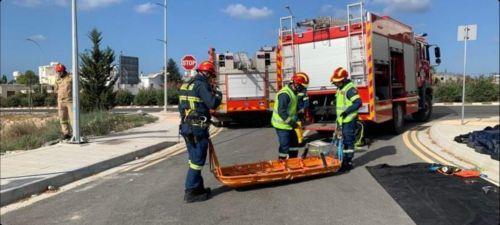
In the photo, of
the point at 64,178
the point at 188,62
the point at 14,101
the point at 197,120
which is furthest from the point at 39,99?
the point at 197,120

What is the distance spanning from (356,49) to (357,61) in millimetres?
295

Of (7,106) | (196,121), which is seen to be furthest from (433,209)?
(7,106)

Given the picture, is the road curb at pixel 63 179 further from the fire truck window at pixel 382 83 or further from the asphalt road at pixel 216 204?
the fire truck window at pixel 382 83

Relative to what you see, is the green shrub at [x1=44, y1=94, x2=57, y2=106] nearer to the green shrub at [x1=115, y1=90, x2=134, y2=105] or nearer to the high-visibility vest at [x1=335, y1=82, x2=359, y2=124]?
the green shrub at [x1=115, y1=90, x2=134, y2=105]

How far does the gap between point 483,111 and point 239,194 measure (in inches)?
495

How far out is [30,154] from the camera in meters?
11.1

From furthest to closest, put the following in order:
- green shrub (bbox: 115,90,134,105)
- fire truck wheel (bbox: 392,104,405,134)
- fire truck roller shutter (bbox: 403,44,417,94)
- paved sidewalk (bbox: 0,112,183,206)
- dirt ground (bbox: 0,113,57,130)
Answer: green shrub (bbox: 115,90,134,105)
dirt ground (bbox: 0,113,57,130)
fire truck roller shutter (bbox: 403,44,417,94)
fire truck wheel (bbox: 392,104,405,134)
paved sidewalk (bbox: 0,112,183,206)

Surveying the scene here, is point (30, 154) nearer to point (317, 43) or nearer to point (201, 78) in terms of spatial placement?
point (201, 78)

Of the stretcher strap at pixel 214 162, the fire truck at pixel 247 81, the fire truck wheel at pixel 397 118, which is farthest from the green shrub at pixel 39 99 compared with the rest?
the stretcher strap at pixel 214 162

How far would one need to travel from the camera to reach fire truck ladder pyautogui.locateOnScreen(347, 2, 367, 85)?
1228cm

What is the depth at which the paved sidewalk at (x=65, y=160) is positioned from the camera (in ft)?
26.1

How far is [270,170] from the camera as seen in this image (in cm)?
805

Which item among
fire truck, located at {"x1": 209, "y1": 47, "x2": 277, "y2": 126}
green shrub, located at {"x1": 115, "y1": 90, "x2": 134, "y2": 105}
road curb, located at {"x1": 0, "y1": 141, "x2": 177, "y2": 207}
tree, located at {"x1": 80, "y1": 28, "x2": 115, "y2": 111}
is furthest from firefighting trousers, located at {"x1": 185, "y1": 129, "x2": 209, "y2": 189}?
green shrub, located at {"x1": 115, "y1": 90, "x2": 134, "y2": 105}

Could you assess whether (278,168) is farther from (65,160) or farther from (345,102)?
(65,160)
